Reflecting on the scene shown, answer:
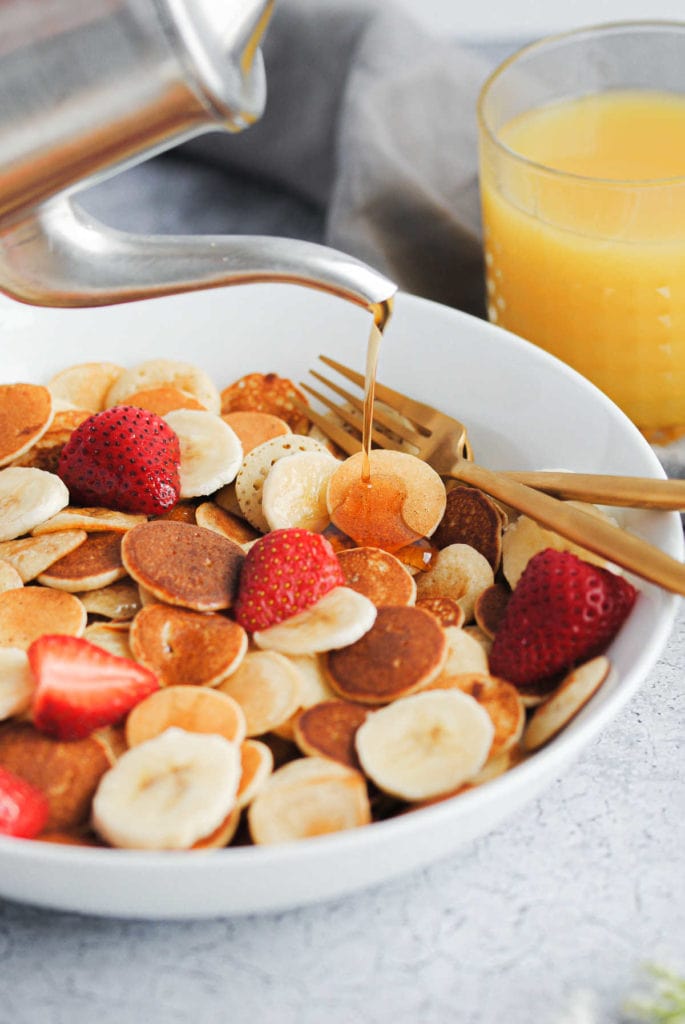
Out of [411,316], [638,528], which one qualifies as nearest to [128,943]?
[638,528]

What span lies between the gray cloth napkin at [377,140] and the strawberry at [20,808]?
0.79 metres

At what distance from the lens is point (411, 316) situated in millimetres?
1134

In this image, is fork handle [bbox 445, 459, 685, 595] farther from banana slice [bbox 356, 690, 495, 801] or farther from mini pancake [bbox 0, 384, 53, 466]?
mini pancake [bbox 0, 384, 53, 466]

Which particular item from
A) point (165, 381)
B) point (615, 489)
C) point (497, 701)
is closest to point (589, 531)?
point (615, 489)

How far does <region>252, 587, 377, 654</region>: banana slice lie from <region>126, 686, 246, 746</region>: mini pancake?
0.06 meters

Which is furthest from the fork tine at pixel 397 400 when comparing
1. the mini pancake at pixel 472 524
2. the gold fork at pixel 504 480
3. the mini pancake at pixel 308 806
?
the mini pancake at pixel 308 806

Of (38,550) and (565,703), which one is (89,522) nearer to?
(38,550)

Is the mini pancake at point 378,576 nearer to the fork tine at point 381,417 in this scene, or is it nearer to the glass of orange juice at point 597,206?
the fork tine at point 381,417

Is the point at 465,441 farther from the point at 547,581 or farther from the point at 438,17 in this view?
the point at 438,17

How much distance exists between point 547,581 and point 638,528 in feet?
0.35

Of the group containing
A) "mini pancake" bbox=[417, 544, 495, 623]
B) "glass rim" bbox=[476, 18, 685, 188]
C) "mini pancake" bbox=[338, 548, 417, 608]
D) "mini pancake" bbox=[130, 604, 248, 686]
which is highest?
"glass rim" bbox=[476, 18, 685, 188]

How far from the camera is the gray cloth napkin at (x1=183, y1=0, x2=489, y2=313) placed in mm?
1370

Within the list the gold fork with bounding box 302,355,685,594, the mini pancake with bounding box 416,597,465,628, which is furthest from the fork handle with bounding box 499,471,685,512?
the mini pancake with bounding box 416,597,465,628

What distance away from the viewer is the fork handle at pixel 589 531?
812 millimetres
